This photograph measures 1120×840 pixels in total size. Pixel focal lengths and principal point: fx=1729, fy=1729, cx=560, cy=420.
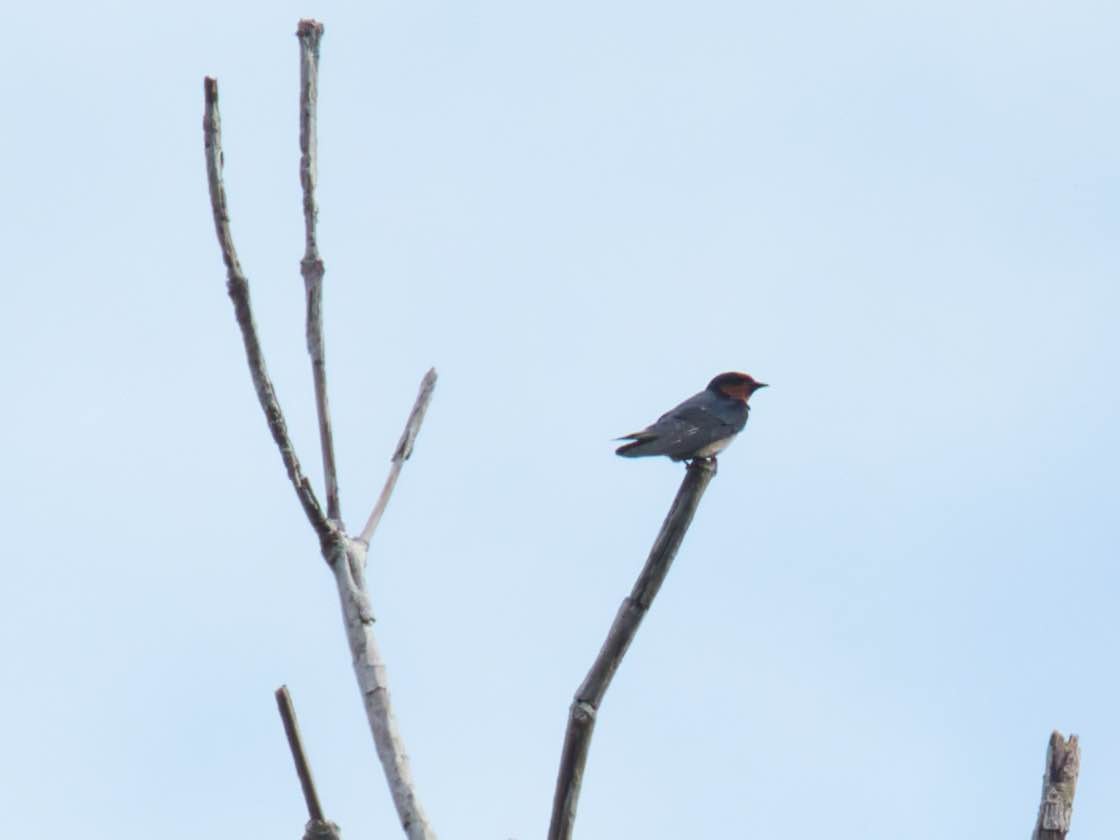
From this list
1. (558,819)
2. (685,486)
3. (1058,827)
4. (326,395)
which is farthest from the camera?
(326,395)

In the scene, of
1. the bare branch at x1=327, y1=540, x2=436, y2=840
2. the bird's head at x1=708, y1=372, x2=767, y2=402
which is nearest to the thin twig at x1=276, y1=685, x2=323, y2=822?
the bare branch at x1=327, y1=540, x2=436, y2=840

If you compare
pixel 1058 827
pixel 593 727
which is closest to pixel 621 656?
pixel 593 727

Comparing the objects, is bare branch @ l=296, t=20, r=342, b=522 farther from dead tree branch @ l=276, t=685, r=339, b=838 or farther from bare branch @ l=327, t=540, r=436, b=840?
dead tree branch @ l=276, t=685, r=339, b=838

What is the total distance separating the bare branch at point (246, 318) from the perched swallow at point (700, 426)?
25.6 ft

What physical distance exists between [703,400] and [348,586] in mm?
10457

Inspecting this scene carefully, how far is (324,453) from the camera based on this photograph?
634cm

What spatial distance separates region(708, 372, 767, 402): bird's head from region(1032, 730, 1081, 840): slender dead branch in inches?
456

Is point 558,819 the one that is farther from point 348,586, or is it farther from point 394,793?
point 348,586

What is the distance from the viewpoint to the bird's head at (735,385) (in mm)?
17016

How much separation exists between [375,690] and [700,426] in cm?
981

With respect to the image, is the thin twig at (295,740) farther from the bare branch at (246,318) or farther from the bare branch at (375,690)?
the bare branch at (246,318)

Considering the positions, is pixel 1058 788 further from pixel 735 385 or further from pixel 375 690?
pixel 735 385

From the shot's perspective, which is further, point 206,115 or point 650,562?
point 206,115

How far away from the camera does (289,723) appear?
15.4ft
